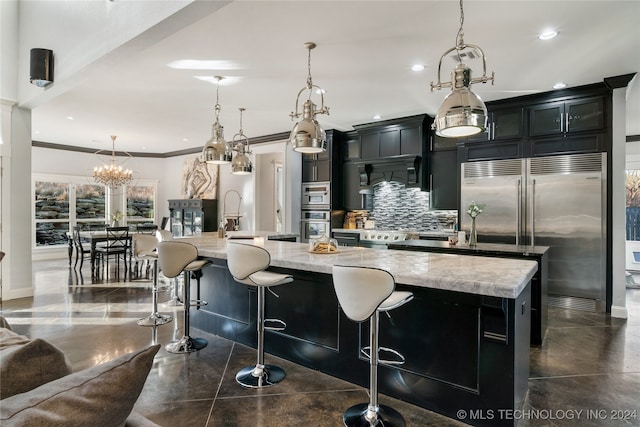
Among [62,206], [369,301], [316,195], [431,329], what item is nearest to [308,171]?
[316,195]

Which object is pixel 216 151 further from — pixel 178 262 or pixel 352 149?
pixel 352 149

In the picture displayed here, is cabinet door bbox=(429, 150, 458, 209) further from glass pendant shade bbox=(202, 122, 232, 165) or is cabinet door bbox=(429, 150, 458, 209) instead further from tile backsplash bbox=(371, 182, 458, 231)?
glass pendant shade bbox=(202, 122, 232, 165)

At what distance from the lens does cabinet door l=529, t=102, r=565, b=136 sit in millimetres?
4656

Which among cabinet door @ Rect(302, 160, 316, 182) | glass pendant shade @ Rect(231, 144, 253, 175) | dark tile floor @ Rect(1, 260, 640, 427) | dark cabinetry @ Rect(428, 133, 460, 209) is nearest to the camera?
dark tile floor @ Rect(1, 260, 640, 427)

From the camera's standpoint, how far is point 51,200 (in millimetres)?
8961

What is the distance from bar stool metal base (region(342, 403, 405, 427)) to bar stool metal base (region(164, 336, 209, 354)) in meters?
1.60

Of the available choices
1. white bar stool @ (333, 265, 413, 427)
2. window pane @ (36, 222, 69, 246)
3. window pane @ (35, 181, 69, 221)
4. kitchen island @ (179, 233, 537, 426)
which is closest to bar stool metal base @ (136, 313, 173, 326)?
kitchen island @ (179, 233, 537, 426)

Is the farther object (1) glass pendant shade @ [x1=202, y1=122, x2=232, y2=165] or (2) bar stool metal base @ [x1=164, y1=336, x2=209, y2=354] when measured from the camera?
(1) glass pendant shade @ [x1=202, y1=122, x2=232, y2=165]

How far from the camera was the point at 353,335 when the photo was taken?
258 centimetres

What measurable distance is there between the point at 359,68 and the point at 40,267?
305 inches

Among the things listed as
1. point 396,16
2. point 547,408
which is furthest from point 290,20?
point 547,408

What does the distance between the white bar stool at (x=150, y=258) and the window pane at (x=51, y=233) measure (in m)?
6.31

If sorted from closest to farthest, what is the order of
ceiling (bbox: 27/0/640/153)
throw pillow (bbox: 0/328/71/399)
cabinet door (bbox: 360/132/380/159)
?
throw pillow (bbox: 0/328/71/399) < ceiling (bbox: 27/0/640/153) < cabinet door (bbox: 360/132/380/159)

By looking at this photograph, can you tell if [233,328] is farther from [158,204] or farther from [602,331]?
[158,204]
